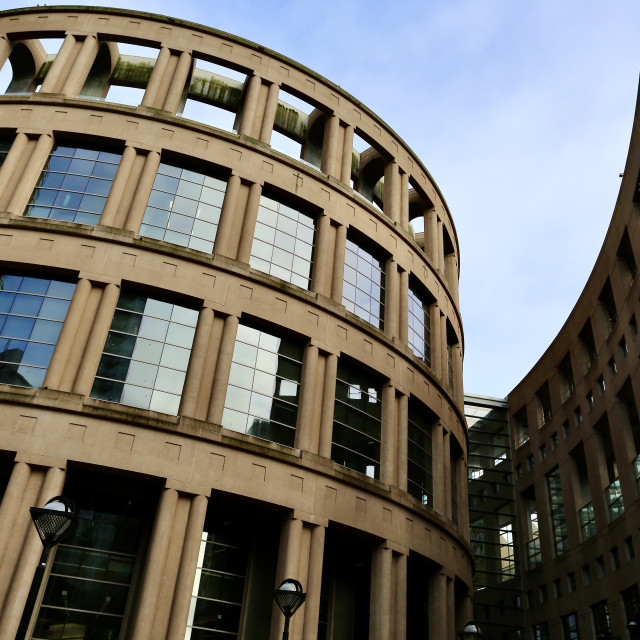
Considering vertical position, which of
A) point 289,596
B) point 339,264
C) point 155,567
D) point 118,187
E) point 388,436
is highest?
point 339,264

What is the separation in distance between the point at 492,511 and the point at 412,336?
66.5 feet

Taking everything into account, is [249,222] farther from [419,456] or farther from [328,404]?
[419,456]

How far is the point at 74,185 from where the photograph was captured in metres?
22.0

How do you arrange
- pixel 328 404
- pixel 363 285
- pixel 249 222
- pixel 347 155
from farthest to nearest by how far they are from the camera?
pixel 347 155
pixel 363 285
pixel 249 222
pixel 328 404

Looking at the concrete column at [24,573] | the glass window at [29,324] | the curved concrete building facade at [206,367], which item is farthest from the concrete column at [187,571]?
the glass window at [29,324]

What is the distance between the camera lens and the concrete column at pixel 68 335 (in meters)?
17.8

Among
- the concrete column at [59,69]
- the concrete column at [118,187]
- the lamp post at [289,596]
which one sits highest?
the concrete column at [59,69]

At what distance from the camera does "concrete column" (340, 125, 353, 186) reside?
26781mm

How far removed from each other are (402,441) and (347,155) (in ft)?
38.8

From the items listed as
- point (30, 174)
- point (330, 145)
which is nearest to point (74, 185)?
point (30, 174)

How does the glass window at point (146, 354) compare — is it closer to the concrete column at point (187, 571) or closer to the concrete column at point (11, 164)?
the concrete column at point (187, 571)

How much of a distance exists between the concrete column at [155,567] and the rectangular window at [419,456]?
9.43 meters

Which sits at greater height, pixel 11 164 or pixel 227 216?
pixel 11 164

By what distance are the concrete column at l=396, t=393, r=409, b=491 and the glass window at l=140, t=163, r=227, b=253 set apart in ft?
28.1
